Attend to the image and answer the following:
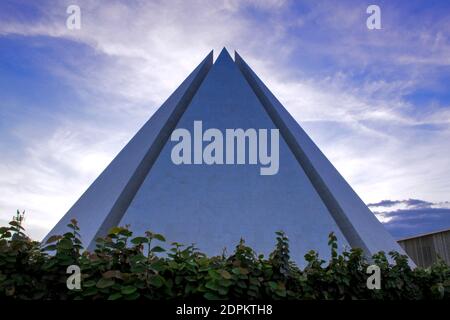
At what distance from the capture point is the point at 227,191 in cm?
1093

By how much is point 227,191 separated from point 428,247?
754 inches

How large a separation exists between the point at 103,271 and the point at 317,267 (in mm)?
2138

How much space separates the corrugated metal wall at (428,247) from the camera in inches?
958

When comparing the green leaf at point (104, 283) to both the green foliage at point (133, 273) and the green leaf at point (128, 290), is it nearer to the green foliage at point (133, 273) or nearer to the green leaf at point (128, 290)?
the green foliage at point (133, 273)

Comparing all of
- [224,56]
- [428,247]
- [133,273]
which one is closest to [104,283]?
[133,273]

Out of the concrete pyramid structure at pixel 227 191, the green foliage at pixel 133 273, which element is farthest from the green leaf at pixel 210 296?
the concrete pyramid structure at pixel 227 191

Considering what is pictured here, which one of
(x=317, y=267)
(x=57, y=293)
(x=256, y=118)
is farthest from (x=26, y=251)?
(x=256, y=118)

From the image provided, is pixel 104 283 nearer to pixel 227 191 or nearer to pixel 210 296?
pixel 210 296

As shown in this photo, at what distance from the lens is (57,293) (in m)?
3.53

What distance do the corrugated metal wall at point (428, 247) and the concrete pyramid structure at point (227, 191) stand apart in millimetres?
14280

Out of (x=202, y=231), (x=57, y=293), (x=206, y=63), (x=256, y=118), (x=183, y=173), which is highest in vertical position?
(x=206, y=63)

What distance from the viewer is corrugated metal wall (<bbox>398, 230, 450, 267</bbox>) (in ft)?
79.9

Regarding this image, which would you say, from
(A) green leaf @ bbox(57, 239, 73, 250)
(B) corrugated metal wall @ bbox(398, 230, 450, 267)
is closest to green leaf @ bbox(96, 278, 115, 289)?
(A) green leaf @ bbox(57, 239, 73, 250)

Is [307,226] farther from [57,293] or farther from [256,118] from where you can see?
[57,293]
